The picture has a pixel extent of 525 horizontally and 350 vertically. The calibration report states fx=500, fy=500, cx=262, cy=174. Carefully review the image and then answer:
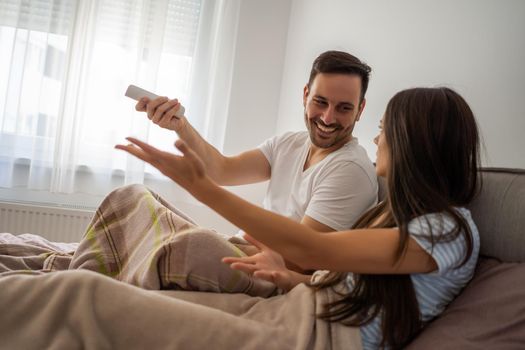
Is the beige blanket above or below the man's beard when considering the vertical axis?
below

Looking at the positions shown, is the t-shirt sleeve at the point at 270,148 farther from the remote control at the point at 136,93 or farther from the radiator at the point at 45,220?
the radiator at the point at 45,220

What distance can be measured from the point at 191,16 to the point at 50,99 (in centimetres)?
94

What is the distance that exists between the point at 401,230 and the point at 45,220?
2.37 m

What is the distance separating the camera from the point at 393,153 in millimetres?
1041

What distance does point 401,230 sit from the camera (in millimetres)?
931

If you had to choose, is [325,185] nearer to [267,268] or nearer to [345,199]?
[345,199]

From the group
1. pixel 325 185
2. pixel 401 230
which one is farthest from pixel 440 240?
pixel 325 185

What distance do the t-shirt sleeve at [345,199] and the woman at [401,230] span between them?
356 mm

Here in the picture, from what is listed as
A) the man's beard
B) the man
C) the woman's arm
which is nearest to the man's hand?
the man

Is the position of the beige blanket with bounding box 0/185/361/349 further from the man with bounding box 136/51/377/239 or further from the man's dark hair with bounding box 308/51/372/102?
the man's dark hair with bounding box 308/51/372/102

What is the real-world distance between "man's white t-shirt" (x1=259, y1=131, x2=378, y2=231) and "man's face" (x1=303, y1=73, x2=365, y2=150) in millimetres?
56

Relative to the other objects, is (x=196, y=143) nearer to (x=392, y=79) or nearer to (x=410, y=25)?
(x=392, y=79)

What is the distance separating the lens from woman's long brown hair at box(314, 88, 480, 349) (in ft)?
3.18

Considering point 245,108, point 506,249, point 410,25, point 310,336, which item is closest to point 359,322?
point 310,336
